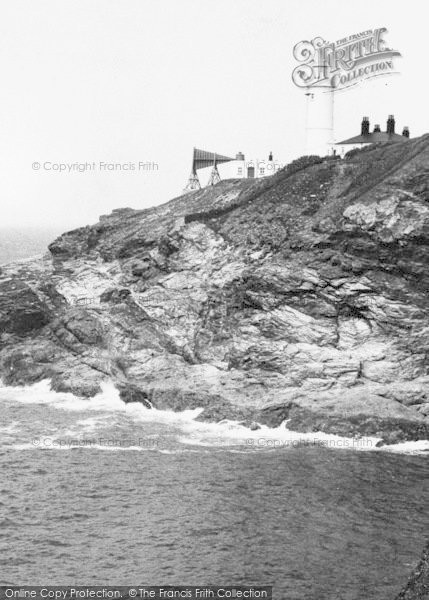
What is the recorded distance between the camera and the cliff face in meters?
66.9

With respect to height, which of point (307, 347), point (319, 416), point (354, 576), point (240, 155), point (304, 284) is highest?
point (240, 155)

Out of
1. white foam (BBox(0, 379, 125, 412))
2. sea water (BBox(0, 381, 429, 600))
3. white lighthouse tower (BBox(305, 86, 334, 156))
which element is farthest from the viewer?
white lighthouse tower (BBox(305, 86, 334, 156))

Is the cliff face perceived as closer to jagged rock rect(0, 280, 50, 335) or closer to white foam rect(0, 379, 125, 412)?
jagged rock rect(0, 280, 50, 335)

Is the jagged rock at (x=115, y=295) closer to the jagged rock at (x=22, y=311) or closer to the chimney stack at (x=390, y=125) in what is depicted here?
the jagged rock at (x=22, y=311)

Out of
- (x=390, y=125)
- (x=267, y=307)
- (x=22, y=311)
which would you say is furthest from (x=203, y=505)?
(x=390, y=125)

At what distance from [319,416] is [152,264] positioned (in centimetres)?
2446

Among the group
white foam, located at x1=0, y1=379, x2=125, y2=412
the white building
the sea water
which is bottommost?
the sea water

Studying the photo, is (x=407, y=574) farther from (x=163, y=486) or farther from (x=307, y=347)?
(x=307, y=347)

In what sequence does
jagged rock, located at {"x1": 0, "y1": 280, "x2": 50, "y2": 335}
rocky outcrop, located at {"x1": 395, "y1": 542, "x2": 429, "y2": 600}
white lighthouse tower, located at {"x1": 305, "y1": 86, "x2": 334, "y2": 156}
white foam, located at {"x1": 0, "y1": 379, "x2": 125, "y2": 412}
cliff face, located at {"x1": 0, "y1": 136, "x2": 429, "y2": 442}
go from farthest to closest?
white lighthouse tower, located at {"x1": 305, "y1": 86, "x2": 334, "y2": 156} → jagged rock, located at {"x1": 0, "y1": 280, "x2": 50, "y2": 335} → white foam, located at {"x1": 0, "y1": 379, "x2": 125, "y2": 412} → cliff face, located at {"x1": 0, "y1": 136, "x2": 429, "y2": 442} → rocky outcrop, located at {"x1": 395, "y1": 542, "x2": 429, "y2": 600}

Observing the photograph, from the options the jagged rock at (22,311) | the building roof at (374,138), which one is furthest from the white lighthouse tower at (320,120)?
the jagged rock at (22,311)

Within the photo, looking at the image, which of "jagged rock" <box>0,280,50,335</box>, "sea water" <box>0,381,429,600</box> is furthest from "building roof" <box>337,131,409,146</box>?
"sea water" <box>0,381,429,600</box>

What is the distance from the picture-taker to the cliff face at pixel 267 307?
220ft

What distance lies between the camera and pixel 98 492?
50.2m

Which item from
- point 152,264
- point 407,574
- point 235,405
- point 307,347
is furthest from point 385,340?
point 407,574
